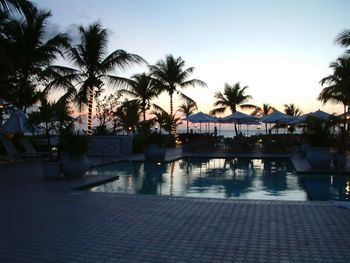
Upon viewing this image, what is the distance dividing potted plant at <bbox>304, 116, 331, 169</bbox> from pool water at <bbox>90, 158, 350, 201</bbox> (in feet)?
2.86

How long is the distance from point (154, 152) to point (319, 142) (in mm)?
7450

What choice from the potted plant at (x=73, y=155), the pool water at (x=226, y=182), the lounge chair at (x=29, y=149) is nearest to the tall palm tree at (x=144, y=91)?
the lounge chair at (x=29, y=149)

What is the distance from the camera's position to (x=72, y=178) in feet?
37.5

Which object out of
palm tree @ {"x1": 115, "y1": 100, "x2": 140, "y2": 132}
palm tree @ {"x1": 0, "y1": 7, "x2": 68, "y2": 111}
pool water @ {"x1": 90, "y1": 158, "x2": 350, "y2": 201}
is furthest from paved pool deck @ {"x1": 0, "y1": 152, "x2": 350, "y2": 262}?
palm tree @ {"x1": 115, "y1": 100, "x2": 140, "y2": 132}

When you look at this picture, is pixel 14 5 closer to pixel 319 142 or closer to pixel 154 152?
pixel 154 152

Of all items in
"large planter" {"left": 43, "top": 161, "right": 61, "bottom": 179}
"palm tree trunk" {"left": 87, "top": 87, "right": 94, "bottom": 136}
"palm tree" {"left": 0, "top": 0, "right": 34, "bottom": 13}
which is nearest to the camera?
"large planter" {"left": 43, "top": 161, "right": 61, "bottom": 179}

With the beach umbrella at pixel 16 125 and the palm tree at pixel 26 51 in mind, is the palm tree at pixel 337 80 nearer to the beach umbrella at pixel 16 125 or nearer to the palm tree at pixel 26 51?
the beach umbrella at pixel 16 125

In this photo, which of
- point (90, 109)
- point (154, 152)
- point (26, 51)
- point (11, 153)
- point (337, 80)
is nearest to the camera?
point (11, 153)

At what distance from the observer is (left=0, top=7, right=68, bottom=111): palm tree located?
21266 mm

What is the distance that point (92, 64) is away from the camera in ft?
71.1

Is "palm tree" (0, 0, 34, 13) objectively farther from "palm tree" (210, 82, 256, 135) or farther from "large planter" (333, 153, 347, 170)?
"palm tree" (210, 82, 256, 135)

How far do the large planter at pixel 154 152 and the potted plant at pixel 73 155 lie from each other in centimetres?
713

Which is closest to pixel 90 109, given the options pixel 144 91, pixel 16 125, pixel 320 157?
pixel 16 125

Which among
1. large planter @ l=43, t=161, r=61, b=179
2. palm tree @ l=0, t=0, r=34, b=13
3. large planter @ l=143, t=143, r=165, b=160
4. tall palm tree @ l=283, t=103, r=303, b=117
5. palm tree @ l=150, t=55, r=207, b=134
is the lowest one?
large planter @ l=43, t=161, r=61, b=179
